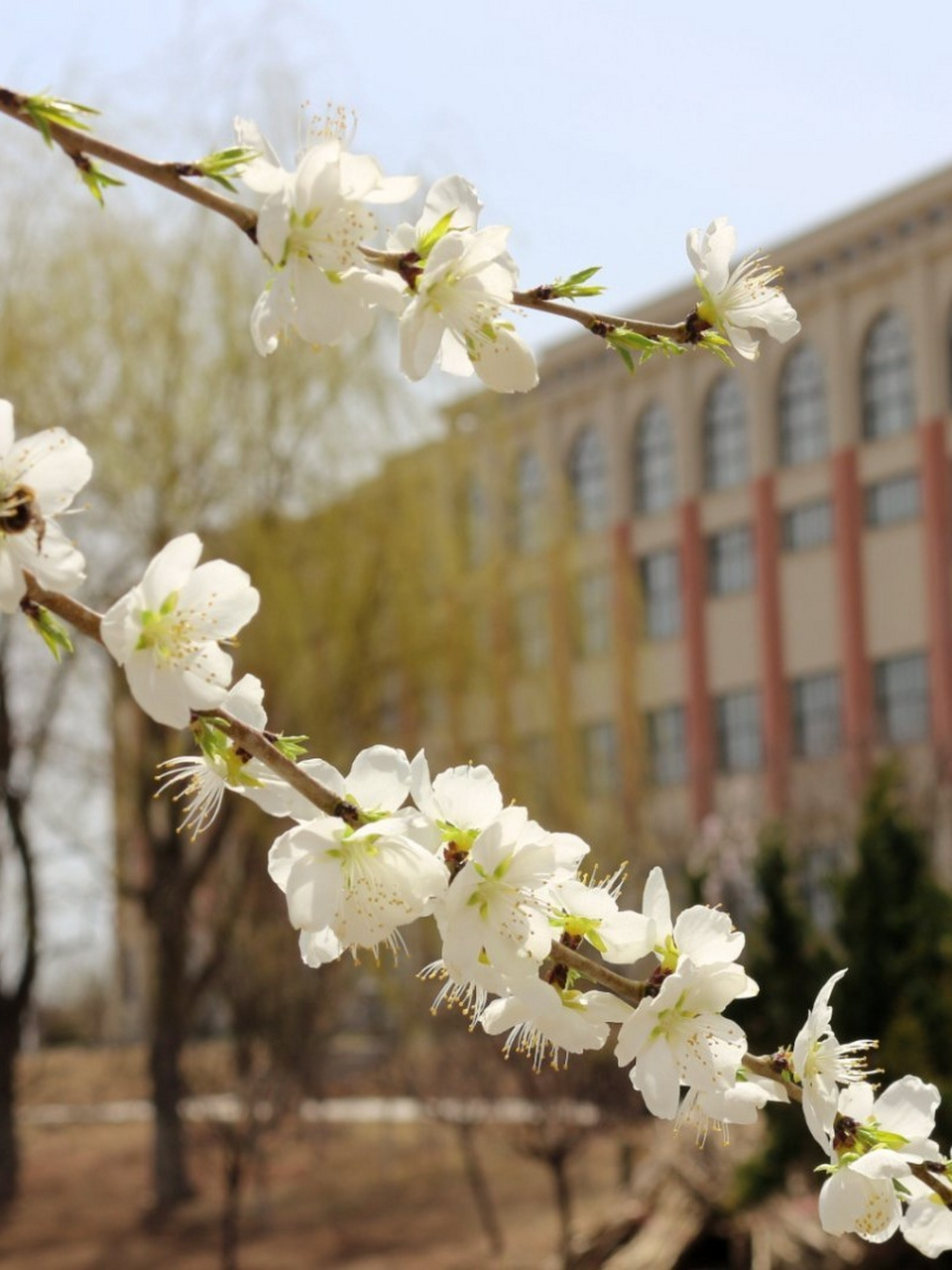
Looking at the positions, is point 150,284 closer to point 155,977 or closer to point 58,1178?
point 155,977

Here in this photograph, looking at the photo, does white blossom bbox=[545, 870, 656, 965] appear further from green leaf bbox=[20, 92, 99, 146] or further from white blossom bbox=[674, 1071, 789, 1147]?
green leaf bbox=[20, 92, 99, 146]

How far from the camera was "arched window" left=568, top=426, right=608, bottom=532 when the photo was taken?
30.0 m

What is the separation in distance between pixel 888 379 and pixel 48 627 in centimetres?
2532

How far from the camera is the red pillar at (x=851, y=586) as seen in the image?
25.0m

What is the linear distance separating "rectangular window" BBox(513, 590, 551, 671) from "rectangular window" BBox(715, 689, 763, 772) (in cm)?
1062

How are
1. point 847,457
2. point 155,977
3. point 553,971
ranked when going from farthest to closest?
point 847,457 < point 155,977 < point 553,971

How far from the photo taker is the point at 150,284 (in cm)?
1461

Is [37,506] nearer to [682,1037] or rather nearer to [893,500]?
[682,1037]

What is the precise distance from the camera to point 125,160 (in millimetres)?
1252

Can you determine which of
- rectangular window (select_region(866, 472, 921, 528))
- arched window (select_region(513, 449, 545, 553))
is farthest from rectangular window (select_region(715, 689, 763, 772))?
arched window (select_region(513, 449, 545, 553))

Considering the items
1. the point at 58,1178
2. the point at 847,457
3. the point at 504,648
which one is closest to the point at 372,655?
the point at 504,648

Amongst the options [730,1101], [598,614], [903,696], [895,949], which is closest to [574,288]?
[730,1101]

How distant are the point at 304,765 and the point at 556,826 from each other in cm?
1604

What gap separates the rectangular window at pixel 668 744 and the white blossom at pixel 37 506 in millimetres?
26465
